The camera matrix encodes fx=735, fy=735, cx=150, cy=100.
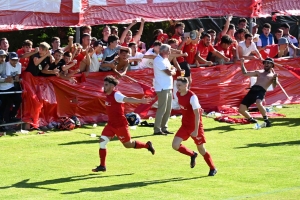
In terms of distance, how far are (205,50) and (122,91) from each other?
9.84 ft

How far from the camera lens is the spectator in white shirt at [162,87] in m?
17.2

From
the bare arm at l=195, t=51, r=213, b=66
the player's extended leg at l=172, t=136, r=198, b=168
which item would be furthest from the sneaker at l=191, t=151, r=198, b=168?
the bare arm at l=195, t=51, r=213, b=66

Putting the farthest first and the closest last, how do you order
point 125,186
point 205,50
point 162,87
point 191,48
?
point 205,50 → point 191,48 → point 162,87 → point 125,186

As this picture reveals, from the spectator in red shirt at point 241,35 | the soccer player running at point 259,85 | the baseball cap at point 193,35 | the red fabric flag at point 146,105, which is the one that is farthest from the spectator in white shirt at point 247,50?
the red fabric flag at point 146,105

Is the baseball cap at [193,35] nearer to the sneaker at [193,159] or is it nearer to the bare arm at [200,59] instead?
the bare arm at [200,59]

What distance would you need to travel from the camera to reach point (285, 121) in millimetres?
19359

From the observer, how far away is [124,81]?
19141 mm

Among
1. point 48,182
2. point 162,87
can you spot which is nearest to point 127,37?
point 162,87

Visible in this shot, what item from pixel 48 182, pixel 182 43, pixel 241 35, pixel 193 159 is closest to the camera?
pixel 48 182

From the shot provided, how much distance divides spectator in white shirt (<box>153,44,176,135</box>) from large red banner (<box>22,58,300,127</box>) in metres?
1.88

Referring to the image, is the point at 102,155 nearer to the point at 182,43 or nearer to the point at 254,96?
the point at 182,43

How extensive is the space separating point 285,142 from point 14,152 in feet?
19.4

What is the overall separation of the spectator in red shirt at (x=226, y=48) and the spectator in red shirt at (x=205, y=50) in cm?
37

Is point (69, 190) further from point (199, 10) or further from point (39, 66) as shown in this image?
point (199, 10)
